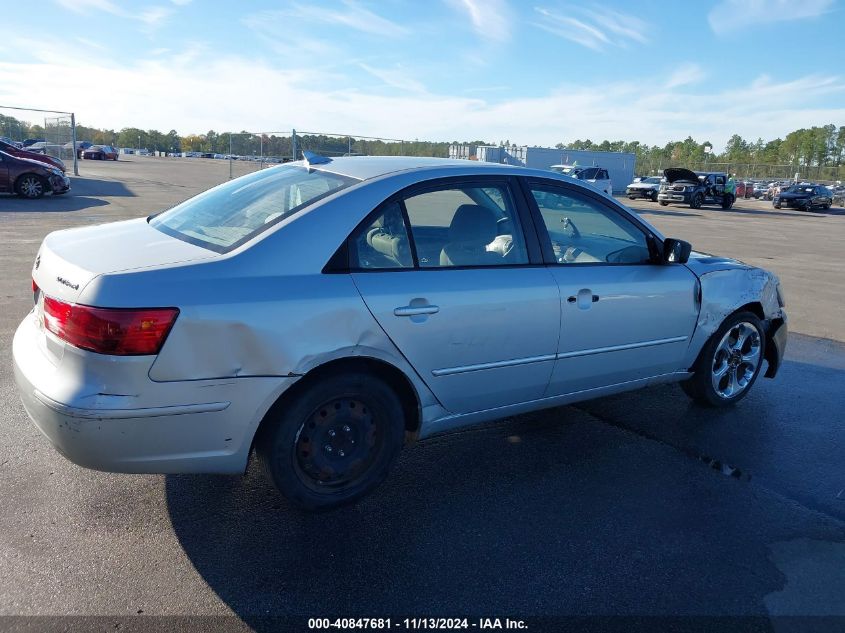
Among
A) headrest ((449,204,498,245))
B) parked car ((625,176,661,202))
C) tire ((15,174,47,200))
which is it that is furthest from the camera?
parked car ((625,176,661,202))

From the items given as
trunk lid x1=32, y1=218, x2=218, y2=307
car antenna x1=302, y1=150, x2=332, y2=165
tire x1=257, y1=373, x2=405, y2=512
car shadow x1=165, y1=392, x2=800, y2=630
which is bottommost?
car shadow x1=165, y1=392, x2=800, y2=630

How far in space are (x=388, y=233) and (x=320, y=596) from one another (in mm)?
1655

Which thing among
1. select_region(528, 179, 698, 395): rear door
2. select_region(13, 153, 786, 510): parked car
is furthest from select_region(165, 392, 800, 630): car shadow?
select_region(528, 179, 698, 395): rear door

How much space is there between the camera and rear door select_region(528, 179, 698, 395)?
12.3 feet

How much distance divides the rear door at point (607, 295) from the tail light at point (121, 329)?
208cm

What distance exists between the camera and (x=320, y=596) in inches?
102

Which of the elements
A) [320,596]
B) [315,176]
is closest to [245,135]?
[315,176]

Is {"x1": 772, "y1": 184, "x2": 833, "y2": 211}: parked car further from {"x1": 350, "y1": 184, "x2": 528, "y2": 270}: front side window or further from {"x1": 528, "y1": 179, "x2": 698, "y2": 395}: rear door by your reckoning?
{"x1": 350, "y1": 184, "x2": 528, "y2": 270}: front side window

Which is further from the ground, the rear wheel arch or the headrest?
the headrest

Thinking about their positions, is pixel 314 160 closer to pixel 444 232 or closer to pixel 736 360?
pixel 444 232

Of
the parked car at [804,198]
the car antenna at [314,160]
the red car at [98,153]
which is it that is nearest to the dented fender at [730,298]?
the car antenna at [314,160]

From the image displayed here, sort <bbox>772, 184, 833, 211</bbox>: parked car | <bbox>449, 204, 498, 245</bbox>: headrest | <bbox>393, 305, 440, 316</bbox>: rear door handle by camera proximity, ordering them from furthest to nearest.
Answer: <bbox>772, 184, 833, 211</bbox>: parked car < <bbox>449, 204, 498, 245</bbox>: headrest < <bbox>393, 305, 440, 316</bbox>: rear door handle

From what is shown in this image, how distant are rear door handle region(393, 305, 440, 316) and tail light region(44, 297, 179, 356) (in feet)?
3.23

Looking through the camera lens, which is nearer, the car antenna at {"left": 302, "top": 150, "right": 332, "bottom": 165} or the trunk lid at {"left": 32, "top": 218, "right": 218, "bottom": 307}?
the trunk lid at {"left": 32, "top": 218, "right": 218, "bottom": 307}
